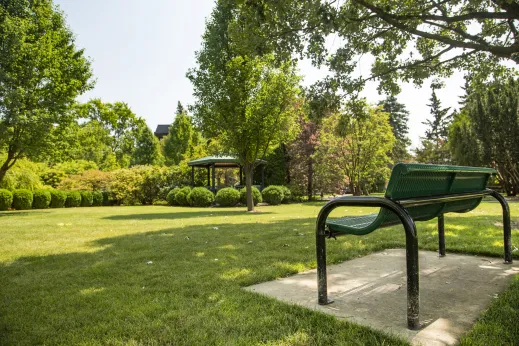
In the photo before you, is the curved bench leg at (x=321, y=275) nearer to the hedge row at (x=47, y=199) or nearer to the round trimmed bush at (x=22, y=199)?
the hedge row at (x=47, y=199)

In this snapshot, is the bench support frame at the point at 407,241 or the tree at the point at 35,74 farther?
the tree at the point at 35,74

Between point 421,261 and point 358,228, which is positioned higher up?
point 358,228

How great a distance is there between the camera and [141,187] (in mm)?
23562

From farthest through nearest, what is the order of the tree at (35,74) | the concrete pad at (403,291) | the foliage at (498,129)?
the foliage at (498,129)
the tree at (35,74)
the concrete pad at (403,291)

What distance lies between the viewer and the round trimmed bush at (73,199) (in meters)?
20.5

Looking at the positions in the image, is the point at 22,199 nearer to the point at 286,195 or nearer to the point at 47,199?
the point at 47,199

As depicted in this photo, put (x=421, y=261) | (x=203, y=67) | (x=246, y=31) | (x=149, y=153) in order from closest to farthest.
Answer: (x=421, y=261) → (x=246, y=31) → (x=203, y=67) → (x=149, y=153)

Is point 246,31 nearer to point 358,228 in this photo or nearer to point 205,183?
point 358,228

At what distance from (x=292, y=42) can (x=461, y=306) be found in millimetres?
5345

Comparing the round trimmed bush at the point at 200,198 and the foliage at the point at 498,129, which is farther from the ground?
the foliage at the point at 498,129

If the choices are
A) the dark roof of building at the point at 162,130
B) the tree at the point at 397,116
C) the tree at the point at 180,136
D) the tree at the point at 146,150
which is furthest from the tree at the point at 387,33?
the dark roof of building at the point at 162,130

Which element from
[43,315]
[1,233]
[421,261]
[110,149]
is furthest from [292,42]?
[110,149]

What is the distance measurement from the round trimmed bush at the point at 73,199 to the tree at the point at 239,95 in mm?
11422

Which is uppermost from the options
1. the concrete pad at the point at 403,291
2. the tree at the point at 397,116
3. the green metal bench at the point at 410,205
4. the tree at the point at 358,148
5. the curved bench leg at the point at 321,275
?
the tree at the point at 397,116
